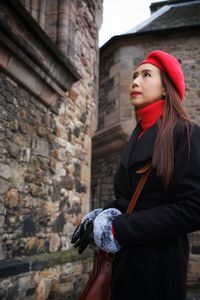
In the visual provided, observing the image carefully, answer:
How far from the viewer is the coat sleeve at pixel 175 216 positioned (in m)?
1.30

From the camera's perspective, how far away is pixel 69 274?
4.49 metres

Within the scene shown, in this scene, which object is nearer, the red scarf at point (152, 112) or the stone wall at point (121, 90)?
the red scarf at point (152, 112)

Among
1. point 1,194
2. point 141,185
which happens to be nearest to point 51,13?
point 1,194

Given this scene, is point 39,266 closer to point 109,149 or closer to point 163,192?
point 163,192

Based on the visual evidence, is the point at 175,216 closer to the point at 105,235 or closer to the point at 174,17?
the point at 105,235

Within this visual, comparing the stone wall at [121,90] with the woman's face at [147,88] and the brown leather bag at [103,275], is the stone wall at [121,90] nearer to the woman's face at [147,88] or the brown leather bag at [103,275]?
the woman's face at [147,88]

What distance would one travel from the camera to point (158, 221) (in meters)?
1.31

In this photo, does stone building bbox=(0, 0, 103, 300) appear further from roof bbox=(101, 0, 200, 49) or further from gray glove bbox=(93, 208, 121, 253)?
roof bbox=(101, 0, 200, 49)

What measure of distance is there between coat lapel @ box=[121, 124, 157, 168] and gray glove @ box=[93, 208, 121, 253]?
0.93 feet

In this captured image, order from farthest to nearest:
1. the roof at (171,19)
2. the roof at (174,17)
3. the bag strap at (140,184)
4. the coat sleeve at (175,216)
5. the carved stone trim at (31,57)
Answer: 1. the roof at (174,17)
2. the roof at (171,19)
3. the carved stone trim at (31,57)
4. the bag strap at (140,184)
5. the coat sleeve at (175,216)

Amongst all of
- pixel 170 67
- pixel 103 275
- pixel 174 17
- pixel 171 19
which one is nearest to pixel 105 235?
pixel 103 275

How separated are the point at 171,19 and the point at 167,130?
9.09m

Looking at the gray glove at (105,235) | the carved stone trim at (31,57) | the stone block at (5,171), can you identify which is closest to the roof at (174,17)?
the carved stone trim at (31,57)

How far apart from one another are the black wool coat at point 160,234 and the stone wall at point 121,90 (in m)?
7.00
